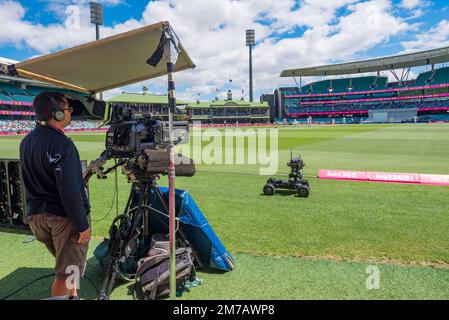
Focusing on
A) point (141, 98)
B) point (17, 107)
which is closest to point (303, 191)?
point (17, 107)

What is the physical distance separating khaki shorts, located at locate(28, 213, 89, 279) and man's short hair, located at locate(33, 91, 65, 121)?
2.83 ft

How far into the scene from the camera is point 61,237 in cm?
273

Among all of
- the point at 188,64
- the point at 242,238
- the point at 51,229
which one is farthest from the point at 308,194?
the point at 51,229

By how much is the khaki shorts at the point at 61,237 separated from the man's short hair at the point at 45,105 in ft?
2.83

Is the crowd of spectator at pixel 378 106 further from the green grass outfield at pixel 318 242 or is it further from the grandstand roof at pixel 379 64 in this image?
the green grass outfield at pixel 318 242

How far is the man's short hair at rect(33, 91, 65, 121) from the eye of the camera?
2580 millimetres

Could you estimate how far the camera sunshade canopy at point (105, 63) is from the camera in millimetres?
3051

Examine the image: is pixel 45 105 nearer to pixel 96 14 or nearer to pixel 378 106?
pixel 96 14

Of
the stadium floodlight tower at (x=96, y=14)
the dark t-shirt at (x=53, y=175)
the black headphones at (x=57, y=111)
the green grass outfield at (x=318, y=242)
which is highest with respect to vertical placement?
the stadium floodlight tower at (x=96, y=14)

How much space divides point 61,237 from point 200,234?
5.36 ft

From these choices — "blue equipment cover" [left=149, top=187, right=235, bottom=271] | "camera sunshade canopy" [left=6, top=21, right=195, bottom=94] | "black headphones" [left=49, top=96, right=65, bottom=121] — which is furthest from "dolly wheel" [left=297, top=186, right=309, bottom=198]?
"black headphones" [left=49, top=96, right=65, bottom=121]

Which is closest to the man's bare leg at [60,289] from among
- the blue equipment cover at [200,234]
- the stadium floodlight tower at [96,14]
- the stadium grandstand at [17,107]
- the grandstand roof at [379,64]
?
the blue equipment cover at [200,234]

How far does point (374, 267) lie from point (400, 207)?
348 cm

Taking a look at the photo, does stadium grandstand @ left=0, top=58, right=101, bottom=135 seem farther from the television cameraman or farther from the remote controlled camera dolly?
the television cameraman
